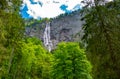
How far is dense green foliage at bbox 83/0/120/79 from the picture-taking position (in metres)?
22.3

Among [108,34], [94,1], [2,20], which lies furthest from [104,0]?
[2,20]

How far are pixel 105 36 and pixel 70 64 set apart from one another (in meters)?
19.6

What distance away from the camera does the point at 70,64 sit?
41844 millimetres

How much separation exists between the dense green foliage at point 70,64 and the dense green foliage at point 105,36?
18641mm

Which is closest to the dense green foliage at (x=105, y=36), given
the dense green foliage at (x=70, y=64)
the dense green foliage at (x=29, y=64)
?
the dense green foliage at (x=29, y=64)

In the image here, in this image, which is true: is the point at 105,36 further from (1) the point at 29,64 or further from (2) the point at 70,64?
(1) the point at 29,64

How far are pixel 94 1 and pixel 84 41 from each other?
10.1 feet

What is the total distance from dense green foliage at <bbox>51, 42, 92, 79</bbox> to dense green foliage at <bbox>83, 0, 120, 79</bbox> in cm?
1864

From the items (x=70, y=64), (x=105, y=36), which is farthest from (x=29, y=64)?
(x=105, y=36)

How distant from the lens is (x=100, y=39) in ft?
74.3

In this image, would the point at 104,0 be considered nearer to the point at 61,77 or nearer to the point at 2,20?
the point at 2,20

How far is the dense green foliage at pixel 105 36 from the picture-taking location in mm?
22266

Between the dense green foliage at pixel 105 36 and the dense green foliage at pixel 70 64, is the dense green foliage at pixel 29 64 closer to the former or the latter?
the dense green foliage at pixel 70 64

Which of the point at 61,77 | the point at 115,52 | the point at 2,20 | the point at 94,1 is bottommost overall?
the point at 61,77
